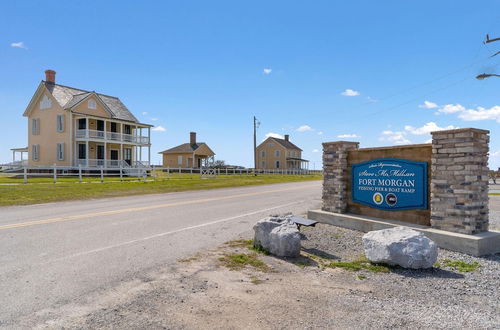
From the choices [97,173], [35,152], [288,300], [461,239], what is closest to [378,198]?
[461,239]

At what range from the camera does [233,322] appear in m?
3.64

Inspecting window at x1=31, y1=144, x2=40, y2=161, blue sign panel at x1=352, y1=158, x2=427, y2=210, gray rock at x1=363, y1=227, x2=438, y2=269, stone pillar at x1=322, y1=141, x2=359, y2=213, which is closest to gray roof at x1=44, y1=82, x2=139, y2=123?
window at x1=31, y1=144, x2=40, y2=161

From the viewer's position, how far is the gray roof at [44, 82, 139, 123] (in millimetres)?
35375

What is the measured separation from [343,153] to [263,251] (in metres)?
4.23

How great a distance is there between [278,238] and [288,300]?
194cm

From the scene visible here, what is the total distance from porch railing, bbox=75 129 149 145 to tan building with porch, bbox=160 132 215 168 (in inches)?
611

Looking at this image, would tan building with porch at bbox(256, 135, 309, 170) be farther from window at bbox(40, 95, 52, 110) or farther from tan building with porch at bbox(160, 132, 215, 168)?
window at bbox(40, 95, 52, 110)

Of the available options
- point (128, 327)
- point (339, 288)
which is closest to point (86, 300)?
point (128, 327)

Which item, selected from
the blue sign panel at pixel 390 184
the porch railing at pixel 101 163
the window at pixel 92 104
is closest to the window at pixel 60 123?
A: the window at pixel 92 104

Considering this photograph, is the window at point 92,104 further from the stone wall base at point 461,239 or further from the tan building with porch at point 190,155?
the stone wall base at point 461,239

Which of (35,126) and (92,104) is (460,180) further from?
(35,126)

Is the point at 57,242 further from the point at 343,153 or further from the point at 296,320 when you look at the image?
the point at 343,153

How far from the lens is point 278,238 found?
614 cm

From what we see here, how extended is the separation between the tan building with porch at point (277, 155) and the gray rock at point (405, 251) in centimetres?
6361
